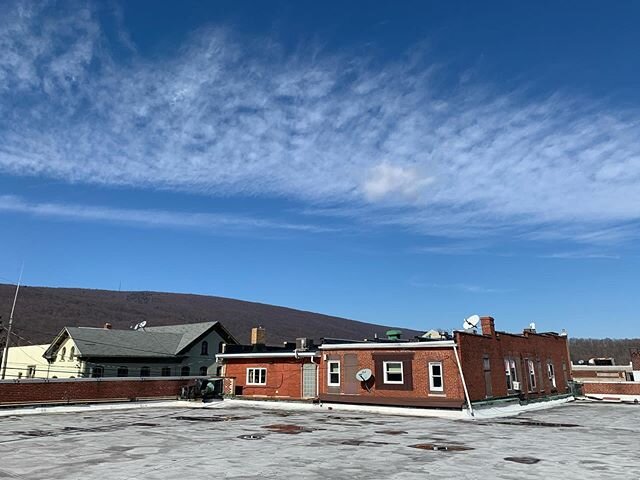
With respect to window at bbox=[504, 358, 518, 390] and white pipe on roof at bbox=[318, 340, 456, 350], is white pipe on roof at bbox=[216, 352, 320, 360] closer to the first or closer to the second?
white pipe on roof at bbox=[318, 340, 456, 350]

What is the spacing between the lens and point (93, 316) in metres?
158

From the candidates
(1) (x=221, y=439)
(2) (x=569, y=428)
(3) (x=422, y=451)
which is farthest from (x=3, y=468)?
(2) (x=569, y=428)

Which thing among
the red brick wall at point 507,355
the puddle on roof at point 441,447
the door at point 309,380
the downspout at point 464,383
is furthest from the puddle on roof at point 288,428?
the door at point 309,380

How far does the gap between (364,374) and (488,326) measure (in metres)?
9.66

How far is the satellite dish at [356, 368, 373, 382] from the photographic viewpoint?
32.8 meters

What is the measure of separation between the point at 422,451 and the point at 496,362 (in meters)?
20.6

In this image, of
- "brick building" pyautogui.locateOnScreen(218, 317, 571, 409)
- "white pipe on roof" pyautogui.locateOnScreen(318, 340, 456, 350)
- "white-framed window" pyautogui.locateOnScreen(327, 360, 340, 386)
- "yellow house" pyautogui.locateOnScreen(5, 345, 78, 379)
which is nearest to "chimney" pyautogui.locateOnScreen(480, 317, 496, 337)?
"brick building" pyautogui.locateOnScreen(218, 317, 571, 409)

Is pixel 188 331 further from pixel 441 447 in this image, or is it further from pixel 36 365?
pixel 441 447

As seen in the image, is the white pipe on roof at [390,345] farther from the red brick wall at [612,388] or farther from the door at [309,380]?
the red brick wall at [612,388]

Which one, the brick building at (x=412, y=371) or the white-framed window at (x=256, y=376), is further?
the white-framed window at (x=256, y=376)

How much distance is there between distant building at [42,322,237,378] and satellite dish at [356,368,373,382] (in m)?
24.8

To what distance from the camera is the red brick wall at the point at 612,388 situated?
5019 centimetres

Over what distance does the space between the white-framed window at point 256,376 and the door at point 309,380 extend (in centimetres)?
394

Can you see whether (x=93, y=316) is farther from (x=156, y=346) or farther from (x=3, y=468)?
(x=3, y=468)
